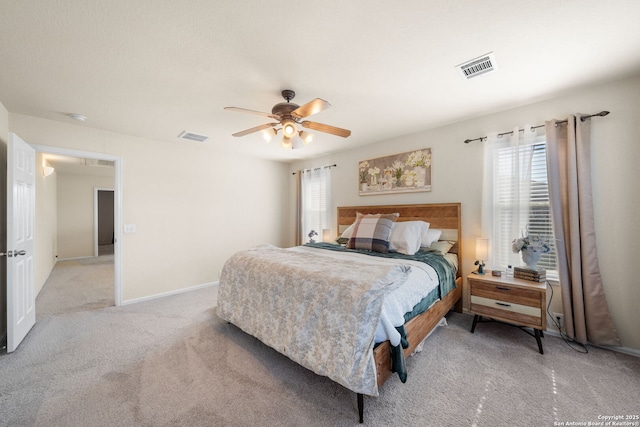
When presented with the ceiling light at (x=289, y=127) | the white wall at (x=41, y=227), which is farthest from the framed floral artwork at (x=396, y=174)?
the white wall at (x=41, y=227)

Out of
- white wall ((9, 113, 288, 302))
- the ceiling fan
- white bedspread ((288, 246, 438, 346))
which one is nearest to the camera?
white bedspread ((288, 246, 438, 346))

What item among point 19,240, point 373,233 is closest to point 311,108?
point 373,233

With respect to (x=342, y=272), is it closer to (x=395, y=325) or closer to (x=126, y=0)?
(x=395, y=325)

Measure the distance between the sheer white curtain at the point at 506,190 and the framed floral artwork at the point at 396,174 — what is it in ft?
2.45

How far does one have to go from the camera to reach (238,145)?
4.16 metres

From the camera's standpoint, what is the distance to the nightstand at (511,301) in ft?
7.25

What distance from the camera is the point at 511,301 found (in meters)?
2.33

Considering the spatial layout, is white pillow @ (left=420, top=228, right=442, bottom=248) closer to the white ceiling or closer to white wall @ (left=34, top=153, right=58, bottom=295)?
the white ceiling

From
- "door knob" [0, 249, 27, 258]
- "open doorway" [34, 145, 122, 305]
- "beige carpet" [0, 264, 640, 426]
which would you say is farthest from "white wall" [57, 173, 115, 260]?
"door knob" [0, 249, 27, 258]

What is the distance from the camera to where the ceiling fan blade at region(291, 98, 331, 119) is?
1.91m

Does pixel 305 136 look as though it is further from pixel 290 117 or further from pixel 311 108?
pixel 311 108

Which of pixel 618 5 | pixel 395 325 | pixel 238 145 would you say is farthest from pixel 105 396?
pixel 618 5

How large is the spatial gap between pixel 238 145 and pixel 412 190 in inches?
113

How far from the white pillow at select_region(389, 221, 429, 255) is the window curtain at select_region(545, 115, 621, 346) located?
49.3 inches
